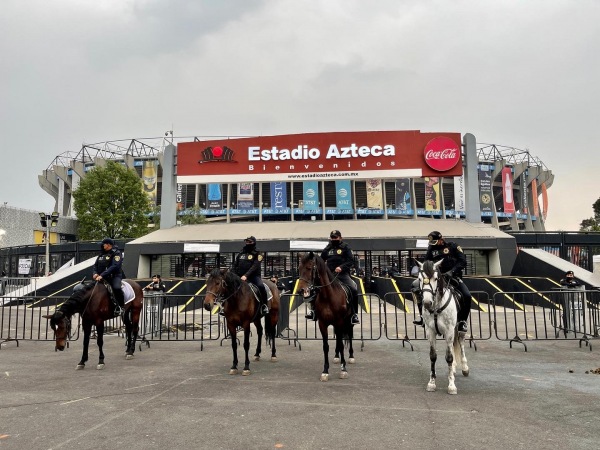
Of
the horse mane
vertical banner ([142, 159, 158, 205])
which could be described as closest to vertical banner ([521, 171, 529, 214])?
vertical banner ([142, 159, 158, 205])

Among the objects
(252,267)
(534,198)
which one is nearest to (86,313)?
(252,267)

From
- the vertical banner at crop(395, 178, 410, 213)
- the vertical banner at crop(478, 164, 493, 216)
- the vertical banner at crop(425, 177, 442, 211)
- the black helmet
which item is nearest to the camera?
the black helmet

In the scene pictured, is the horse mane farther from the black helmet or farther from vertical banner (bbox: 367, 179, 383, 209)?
vertical banner (bbox: 367, 179, 383, 209)

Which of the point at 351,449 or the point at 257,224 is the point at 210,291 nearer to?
the point at 351,449

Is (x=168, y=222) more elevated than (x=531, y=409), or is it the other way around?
(x=168, y=222)

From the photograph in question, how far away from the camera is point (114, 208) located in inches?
1762

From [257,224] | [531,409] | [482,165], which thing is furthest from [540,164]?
[531,409]

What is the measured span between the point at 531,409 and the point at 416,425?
6.58 ft

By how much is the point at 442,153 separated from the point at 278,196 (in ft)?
155

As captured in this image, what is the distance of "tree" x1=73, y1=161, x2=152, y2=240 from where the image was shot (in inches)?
1706

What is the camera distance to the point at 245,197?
77250 millimetres

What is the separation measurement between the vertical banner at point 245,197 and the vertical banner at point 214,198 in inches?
149

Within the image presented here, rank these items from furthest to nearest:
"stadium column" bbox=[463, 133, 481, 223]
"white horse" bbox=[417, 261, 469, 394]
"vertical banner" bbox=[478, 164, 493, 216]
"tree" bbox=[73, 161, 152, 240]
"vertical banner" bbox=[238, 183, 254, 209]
Result: "vertical banner" bbox=[478, 164, 493, 216] → "vertical banner" bbox=[238, 183, 254, 209] → "tree" bbox=[73, 161, 152, 240] → "stadium column" bbox=[463, 133, 481, 223] → "white horse" bbox=[417, 261, 469, 394]

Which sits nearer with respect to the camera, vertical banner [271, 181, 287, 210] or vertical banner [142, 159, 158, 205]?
vertical banner [271, 181, 287, 210]
